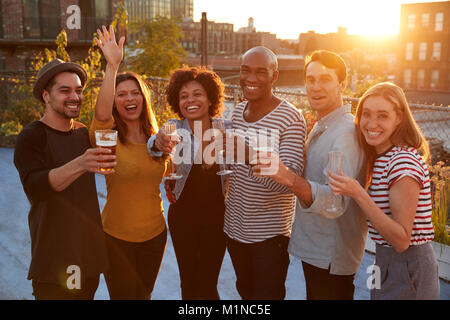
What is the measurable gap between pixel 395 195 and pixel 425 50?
62.9 m

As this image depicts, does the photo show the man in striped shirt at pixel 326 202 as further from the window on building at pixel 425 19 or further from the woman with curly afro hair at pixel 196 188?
the window on building at pixel 425 19

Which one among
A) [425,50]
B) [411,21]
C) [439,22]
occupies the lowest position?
[425,50]

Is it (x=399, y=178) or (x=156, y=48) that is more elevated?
(x=156, y=48)

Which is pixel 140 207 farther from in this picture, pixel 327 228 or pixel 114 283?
pixel 327 228

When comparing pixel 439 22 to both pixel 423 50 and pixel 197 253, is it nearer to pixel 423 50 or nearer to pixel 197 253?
pixel 423 50

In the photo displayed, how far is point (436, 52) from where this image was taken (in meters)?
56.5

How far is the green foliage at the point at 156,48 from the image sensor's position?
90.8ft

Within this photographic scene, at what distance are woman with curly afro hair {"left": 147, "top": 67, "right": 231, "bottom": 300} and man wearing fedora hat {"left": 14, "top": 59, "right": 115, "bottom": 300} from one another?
1.92 feet

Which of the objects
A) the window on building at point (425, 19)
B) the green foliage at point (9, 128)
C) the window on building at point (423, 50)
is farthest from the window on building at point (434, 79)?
the green foliage at point (9, 128)

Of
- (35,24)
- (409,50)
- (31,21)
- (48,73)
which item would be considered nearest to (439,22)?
(409,50)

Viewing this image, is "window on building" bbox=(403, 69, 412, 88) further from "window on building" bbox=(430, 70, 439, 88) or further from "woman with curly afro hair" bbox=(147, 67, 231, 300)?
"woman with curly afro hair" bbox=(147, 67, 231, 300)

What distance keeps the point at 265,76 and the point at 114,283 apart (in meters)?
1.80

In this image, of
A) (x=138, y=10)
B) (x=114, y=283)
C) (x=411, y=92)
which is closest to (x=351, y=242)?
(x=114, y=283)
